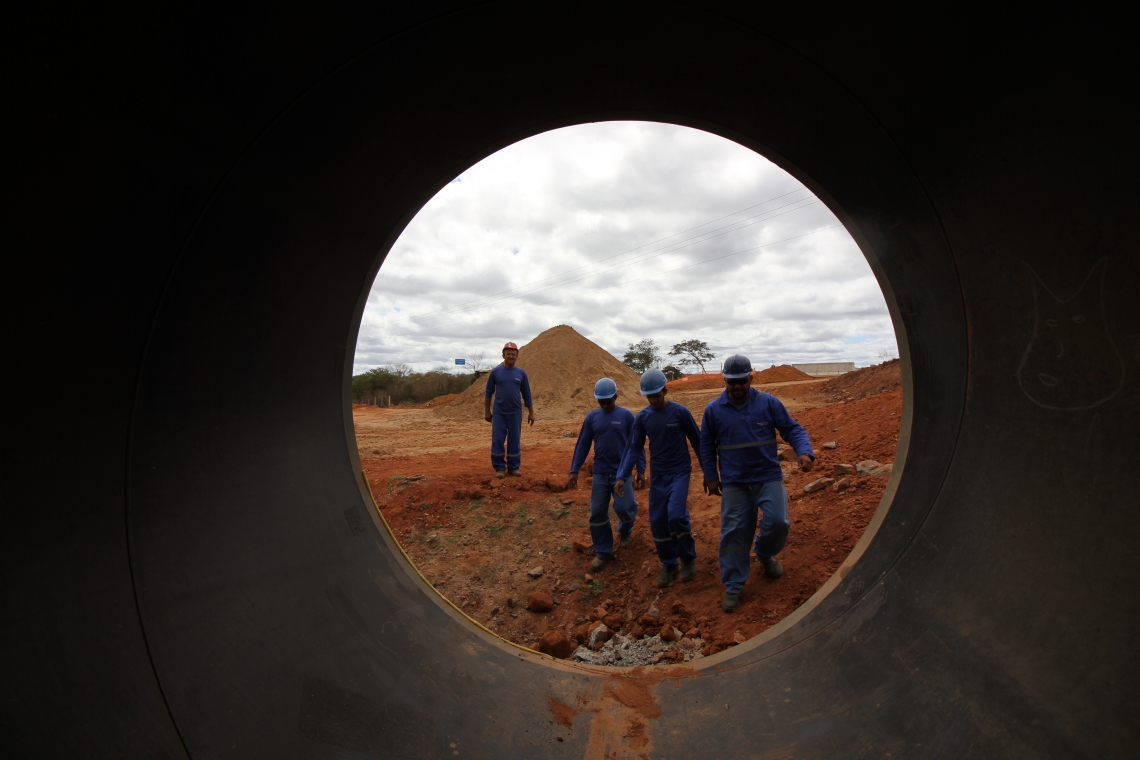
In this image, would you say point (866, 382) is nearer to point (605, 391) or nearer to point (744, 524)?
point (605, 391)

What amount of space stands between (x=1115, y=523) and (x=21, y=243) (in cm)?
380

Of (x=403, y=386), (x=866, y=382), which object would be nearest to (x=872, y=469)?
(x=866, y=382)

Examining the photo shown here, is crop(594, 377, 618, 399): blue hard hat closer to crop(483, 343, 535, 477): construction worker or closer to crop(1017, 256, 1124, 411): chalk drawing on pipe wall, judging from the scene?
crop(483, 343, 535, 477): construction worker

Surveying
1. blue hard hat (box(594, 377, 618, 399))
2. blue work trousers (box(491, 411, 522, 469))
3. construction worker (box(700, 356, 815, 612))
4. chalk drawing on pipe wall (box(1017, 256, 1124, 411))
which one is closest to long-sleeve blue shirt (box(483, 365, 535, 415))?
blue work trousers (box(491, 411, 522, 469))

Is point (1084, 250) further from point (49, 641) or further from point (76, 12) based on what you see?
point (49, 641)

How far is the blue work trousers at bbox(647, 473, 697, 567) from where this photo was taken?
15.6 feet

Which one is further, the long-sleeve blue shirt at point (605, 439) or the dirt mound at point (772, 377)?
the dirt mound at point (772, 377)

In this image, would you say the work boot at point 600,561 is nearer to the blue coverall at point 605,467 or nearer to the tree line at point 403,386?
the blue coverall at point 605,467

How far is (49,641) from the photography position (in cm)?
155

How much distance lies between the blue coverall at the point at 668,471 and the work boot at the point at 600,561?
2.61 feet

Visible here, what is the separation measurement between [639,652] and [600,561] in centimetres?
175

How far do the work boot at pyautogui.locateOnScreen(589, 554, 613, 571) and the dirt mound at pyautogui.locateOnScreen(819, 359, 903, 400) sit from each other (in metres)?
10.5

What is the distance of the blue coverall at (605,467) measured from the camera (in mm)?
5453

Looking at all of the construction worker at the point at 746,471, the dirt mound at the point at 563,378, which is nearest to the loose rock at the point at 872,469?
the construction worker at the point at 746,471
